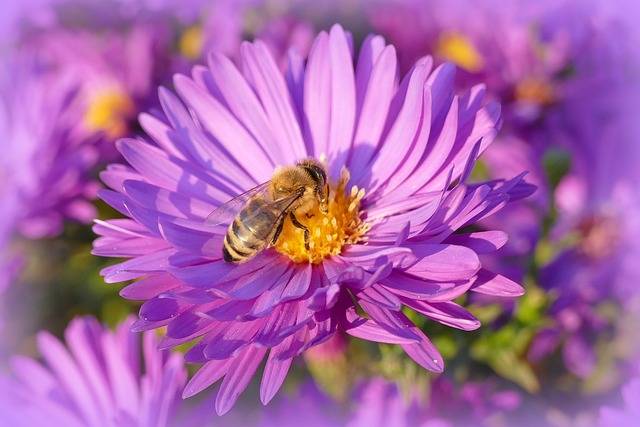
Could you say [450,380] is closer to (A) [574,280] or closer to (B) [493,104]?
(A) [574,280]

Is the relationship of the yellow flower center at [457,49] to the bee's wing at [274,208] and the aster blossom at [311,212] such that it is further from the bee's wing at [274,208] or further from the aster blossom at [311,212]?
the bee's wing at [274,208]

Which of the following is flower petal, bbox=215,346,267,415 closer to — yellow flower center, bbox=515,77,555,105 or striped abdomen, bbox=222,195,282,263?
striped abdomen, bbox=222,195,282,263

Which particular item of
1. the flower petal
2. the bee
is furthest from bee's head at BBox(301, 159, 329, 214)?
the flower petal

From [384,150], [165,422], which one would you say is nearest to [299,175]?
[384,150]

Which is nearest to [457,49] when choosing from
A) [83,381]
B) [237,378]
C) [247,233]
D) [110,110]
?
[110,110]

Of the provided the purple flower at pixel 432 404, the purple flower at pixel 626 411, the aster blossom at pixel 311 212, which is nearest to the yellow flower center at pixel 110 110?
the aster blossom at pixel 311 212

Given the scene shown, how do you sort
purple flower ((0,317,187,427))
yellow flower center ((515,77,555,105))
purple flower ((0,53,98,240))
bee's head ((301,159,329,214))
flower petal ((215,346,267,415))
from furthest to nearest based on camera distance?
yellow flower center ((515,77,555,105)) < purple flower ((0,53,98,240)) < purple flower ((0,317,187,427)) < bee's head ((301,159,329,214)) < flower petal ((215,346,267,415))

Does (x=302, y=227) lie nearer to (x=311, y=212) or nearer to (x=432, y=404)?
(x=311, y=212)
